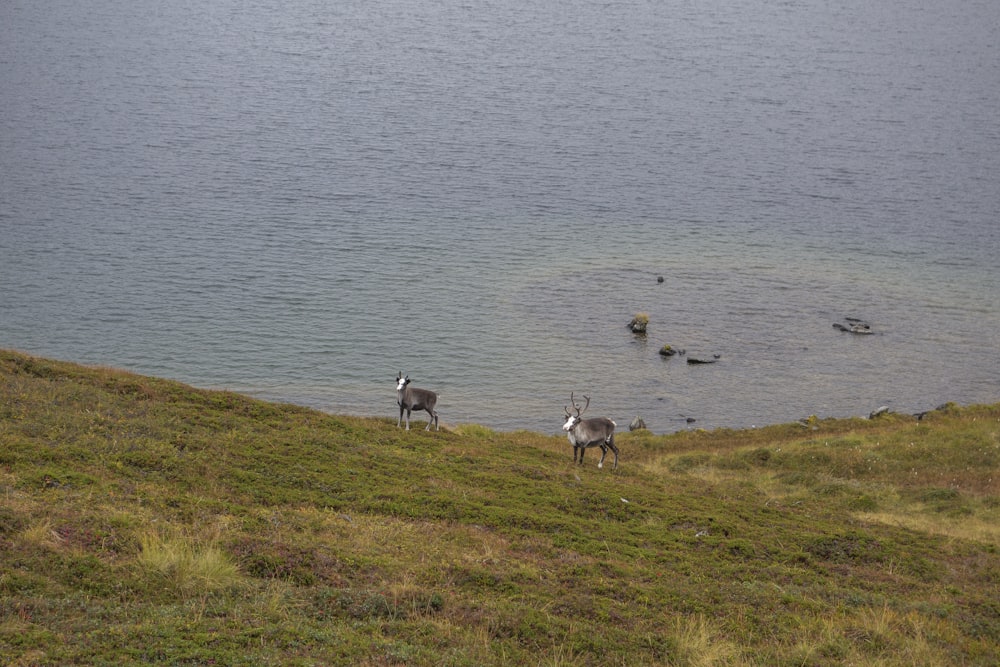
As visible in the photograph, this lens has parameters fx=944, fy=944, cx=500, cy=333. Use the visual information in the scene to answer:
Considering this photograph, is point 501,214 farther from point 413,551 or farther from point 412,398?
point 413,551

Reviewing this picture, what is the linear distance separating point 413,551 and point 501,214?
71486 mm

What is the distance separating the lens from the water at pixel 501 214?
59.2 metres

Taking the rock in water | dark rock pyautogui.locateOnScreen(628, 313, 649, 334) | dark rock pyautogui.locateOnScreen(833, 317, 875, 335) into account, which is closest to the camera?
the rock in water

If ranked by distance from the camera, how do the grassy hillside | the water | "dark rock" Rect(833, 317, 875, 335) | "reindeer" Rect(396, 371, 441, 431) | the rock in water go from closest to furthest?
the grassy hillside, "reindeer" Rect(396, 371, 441, 431), the rock in water, the water, "dark rock" Rect(833, 317, 875, 335)

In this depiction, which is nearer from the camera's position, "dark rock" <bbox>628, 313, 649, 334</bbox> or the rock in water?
the rock in water

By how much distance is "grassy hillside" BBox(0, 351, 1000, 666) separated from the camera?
49.1 feet

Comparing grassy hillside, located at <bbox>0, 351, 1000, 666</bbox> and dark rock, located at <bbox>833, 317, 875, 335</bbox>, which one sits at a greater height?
dark rock, located at <bbox>833, 317, 875, 335</bbox>

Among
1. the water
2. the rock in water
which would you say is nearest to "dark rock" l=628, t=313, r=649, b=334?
the water

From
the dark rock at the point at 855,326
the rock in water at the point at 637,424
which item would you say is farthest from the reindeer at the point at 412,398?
the dark rock at the point at 855,326

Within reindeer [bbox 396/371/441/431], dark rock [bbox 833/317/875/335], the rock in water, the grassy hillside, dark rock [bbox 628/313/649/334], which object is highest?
dark rock [bbox 833/317/875/335]

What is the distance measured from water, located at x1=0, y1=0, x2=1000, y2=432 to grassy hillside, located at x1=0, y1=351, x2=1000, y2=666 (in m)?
23.4

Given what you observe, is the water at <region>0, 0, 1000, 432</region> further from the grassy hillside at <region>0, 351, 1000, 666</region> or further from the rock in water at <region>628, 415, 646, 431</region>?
the grassy hillside at <region>0, 351, 1000, 666</region>

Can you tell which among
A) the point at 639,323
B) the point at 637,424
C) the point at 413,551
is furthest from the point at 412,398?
the point at 639,323

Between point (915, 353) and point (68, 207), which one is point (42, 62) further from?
point (915, 353)
